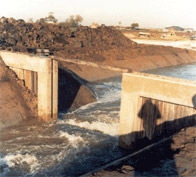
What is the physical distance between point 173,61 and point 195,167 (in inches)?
1591

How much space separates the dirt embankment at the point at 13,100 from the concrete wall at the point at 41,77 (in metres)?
0.40

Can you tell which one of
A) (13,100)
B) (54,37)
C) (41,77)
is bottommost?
(13,100)

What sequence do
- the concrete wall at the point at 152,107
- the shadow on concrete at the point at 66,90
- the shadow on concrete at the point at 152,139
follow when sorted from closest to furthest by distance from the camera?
the shadow on concrete at the point at 152,139 → the concrete wall at the point at 152,107 → the shadow on concrete at the point at 66,90

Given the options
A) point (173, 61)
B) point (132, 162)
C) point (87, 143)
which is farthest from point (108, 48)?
point (132, 162)

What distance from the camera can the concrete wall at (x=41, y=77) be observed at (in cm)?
1495

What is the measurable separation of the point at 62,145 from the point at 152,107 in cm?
484

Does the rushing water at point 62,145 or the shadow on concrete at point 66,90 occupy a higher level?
the shadow on concrete at point 66,90

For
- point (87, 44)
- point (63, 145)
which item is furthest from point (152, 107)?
point (87, 44)

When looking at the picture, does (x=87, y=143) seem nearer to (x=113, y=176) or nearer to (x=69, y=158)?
(x=69, y=158)

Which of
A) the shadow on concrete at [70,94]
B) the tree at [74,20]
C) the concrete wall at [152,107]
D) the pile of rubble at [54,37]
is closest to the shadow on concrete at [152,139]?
→ the concrete wall at [152,107]

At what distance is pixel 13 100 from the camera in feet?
50.8

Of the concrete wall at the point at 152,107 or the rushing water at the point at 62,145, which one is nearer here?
the concrete wall at the point at 152,107

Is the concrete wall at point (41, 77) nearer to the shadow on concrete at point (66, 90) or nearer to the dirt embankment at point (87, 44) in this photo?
the shadow on concrete at point (66, 90)

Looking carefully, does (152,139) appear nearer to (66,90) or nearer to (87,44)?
(66,90)
